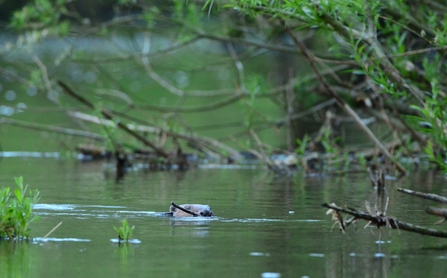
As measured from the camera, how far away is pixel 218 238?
17.6 ft

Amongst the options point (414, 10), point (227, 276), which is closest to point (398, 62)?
point (414, 10)

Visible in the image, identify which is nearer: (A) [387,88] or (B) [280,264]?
(B) [280,264]

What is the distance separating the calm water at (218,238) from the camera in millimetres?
4395

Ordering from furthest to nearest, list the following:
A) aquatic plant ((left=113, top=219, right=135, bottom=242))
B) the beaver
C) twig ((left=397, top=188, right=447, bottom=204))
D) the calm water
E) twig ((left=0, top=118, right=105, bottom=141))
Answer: twig ((left=0, top=118, right=105, bottom=141))
the beaver
aquatic plant ((left=113, top=219, right=135, bottom=242))
twig ((left=397, top=188, right=447, bottom=204))
the calm water

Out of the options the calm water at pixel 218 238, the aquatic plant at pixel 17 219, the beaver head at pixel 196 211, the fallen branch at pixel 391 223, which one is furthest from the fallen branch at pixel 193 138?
the fallen branch at pixel 391 223

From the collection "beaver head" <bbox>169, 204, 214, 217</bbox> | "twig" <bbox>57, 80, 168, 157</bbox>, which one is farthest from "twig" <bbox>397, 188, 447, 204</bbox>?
"twig" <bbox>57, 80, 168, 157</bbox>

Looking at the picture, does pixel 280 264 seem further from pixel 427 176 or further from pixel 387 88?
pixel 427 176

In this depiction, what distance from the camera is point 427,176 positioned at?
1044 centimetres

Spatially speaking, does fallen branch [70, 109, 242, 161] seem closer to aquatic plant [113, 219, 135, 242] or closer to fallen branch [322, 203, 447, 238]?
aquatic plant [113, 219, 135, 242]

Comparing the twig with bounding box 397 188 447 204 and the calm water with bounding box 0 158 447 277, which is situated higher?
the twig with bounding box 397 188 447 204

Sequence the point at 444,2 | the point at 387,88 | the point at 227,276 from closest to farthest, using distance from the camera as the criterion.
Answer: the point at 227,276
the point at 387,88
the point at 444,2

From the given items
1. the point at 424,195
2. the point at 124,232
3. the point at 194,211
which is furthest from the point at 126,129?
the point at 424,195

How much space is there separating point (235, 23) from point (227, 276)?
938 cm

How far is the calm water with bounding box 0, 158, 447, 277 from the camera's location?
173 inches
